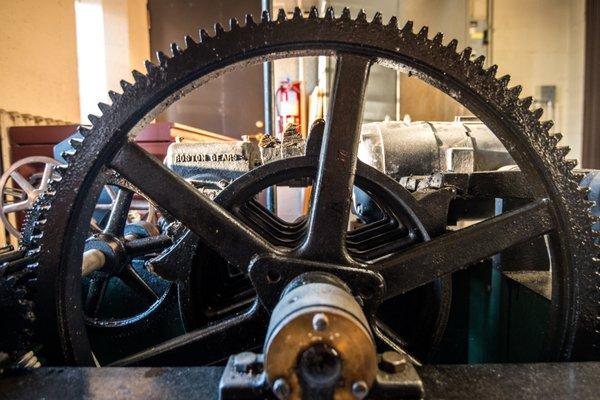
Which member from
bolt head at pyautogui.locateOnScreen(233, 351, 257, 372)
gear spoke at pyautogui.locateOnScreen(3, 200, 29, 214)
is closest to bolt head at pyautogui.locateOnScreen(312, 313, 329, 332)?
bolt head at pyautogui.locateOnScreen(233, 351, 257, 372)

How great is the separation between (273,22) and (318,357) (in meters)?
0.55

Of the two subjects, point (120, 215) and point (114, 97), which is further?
point (120, 215)

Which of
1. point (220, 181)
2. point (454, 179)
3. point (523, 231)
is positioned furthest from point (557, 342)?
point (220, 181)

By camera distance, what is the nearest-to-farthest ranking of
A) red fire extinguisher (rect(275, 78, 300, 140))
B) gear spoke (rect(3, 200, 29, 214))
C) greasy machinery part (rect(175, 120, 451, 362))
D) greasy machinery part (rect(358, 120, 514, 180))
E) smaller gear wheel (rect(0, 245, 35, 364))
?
smaller gear wheel (rect(0, 245, 35, 364)), greasy machinery part (rect(175, 120, 451, 362)), greasy machinery part (rect(358, 120, 514, 180)), gear spoke (rect(3, 200, 29, 214)), red fire extinguisher (rect(275, 78, 300, 140))

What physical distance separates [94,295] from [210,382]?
3.12 ft

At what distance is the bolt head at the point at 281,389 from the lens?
494mm

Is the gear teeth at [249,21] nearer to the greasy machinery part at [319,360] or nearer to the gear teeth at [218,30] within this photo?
the gear teeth at [218,30]

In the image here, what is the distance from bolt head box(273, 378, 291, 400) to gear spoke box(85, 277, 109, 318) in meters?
1.06

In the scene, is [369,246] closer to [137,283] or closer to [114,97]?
[114,97]

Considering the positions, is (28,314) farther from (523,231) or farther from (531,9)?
(531,9)

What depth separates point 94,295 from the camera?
1385 mm

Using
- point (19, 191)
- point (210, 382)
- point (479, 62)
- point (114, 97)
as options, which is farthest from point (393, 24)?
point (19, 191)

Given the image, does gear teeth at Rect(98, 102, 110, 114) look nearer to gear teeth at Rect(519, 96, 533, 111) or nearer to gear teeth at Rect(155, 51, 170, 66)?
gear teeth at Rect(155, 51, 170, 66)

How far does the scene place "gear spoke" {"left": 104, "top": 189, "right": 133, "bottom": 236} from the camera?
1.46 metres
